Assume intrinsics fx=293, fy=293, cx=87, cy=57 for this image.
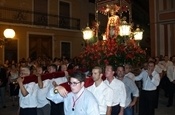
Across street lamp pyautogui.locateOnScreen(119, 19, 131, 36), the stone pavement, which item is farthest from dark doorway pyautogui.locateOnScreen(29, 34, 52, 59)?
street lamp pyautogui.locateOnScreen(119, 19, 131, 36)

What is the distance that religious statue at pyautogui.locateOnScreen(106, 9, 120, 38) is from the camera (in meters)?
9.25

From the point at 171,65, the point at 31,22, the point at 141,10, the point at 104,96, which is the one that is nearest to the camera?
the point at 104,96

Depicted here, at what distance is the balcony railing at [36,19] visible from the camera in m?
19.5

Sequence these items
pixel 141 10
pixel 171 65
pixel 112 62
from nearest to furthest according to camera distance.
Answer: pixel 112 62 → pixel 171 65 → pixel 141 10

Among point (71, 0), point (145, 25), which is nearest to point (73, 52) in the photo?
point (71, 0)

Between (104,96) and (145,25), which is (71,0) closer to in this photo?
(145,25)

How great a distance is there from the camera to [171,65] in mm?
11586

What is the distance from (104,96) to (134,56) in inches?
132

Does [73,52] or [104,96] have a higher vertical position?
[73,52]

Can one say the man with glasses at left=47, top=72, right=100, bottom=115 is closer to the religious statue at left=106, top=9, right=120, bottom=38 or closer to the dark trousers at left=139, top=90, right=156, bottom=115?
the dark trousers at left=139, top=90, right=156, bottom=115

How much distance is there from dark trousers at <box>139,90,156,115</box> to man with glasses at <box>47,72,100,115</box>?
186 inches

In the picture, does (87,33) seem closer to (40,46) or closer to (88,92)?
(88,92)

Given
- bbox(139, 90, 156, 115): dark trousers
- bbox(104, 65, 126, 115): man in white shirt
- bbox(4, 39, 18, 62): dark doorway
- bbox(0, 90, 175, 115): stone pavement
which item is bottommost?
bbox(0, 90, 175, 115): stone pavement

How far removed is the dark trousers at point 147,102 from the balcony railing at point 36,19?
43.2 ft
